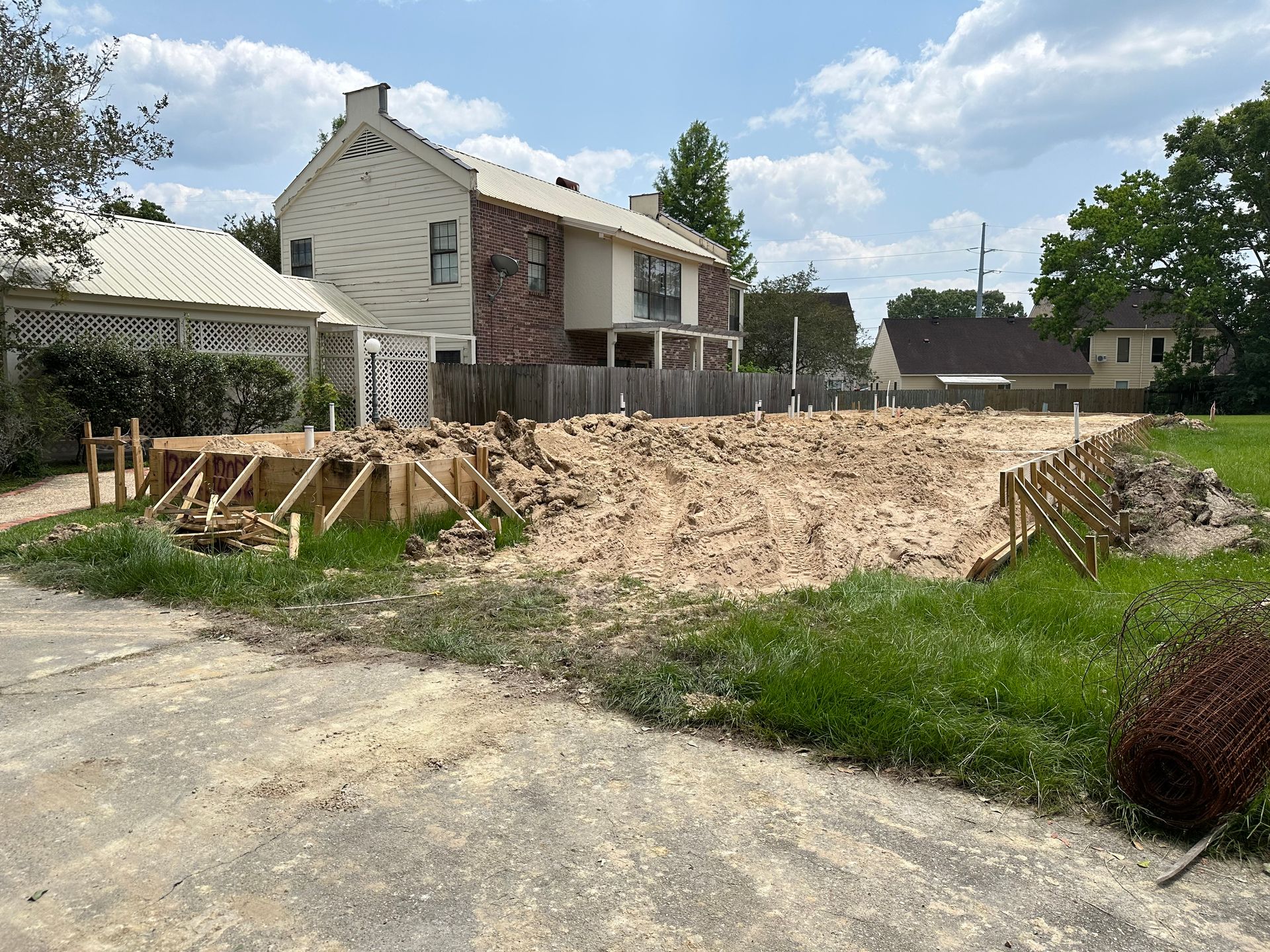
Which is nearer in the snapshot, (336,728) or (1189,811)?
(1189,811)

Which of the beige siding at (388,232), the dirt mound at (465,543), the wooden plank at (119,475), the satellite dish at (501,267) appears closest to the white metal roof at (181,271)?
the beige siding at (388,232)

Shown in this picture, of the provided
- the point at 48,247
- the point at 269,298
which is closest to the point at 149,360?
the point at 48,247

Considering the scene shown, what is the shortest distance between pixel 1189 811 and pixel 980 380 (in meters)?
59.5

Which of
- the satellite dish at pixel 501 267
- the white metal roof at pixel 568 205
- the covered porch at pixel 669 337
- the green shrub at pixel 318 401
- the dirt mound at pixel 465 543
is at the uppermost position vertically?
the white metal roof at pixel 568 205

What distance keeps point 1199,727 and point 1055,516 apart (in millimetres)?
4819

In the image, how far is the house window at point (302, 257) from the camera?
85.1ft

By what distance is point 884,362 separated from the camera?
204ft

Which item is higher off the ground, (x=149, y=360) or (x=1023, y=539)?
(x=149, y=360)

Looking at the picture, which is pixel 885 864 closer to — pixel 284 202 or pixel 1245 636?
pixel 1245 636

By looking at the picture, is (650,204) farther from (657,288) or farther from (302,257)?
(302,257)

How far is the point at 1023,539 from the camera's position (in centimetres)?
805

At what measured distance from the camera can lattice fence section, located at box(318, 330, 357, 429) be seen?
2070cm

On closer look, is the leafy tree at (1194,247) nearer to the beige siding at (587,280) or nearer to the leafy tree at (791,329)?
the leafy tree at (791,329)

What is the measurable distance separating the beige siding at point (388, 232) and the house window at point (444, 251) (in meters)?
0.14
